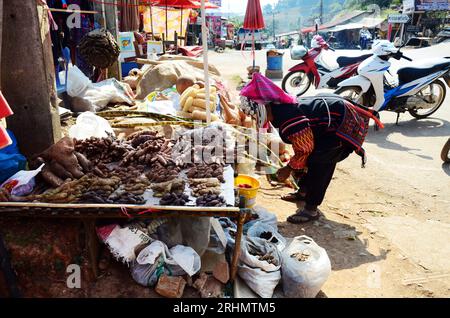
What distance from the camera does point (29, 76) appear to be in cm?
340

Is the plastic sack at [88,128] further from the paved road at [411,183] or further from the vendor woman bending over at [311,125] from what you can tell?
the paved road at [411,183]

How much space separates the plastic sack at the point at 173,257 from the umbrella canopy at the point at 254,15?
485 centimetres

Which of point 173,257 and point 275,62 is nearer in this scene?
A: point 173,257

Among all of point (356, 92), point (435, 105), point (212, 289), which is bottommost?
point (212, 289)

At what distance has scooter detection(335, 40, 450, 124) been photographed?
22.5ft

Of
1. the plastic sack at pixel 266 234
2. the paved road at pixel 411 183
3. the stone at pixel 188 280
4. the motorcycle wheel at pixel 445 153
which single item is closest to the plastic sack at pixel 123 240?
the stone at pixel 188 280

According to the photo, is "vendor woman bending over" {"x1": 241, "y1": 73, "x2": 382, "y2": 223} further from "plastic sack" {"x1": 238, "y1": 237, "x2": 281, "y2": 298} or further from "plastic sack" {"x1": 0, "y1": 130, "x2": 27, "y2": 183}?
"plastic sack" {"x1": 0, "y1": 130, "x2": 27, "y2": 183}

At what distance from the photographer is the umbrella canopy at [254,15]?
20.7 feet

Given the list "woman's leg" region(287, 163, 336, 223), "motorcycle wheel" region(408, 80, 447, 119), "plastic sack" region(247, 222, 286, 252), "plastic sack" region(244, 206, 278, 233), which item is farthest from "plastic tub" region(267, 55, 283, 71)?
"plastic sack" region(247, 222, 286, 252)

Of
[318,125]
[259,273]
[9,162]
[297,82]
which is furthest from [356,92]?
[9,162]

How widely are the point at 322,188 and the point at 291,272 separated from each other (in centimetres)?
140

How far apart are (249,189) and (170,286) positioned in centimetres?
133

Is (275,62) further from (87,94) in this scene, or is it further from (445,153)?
(87,94)
